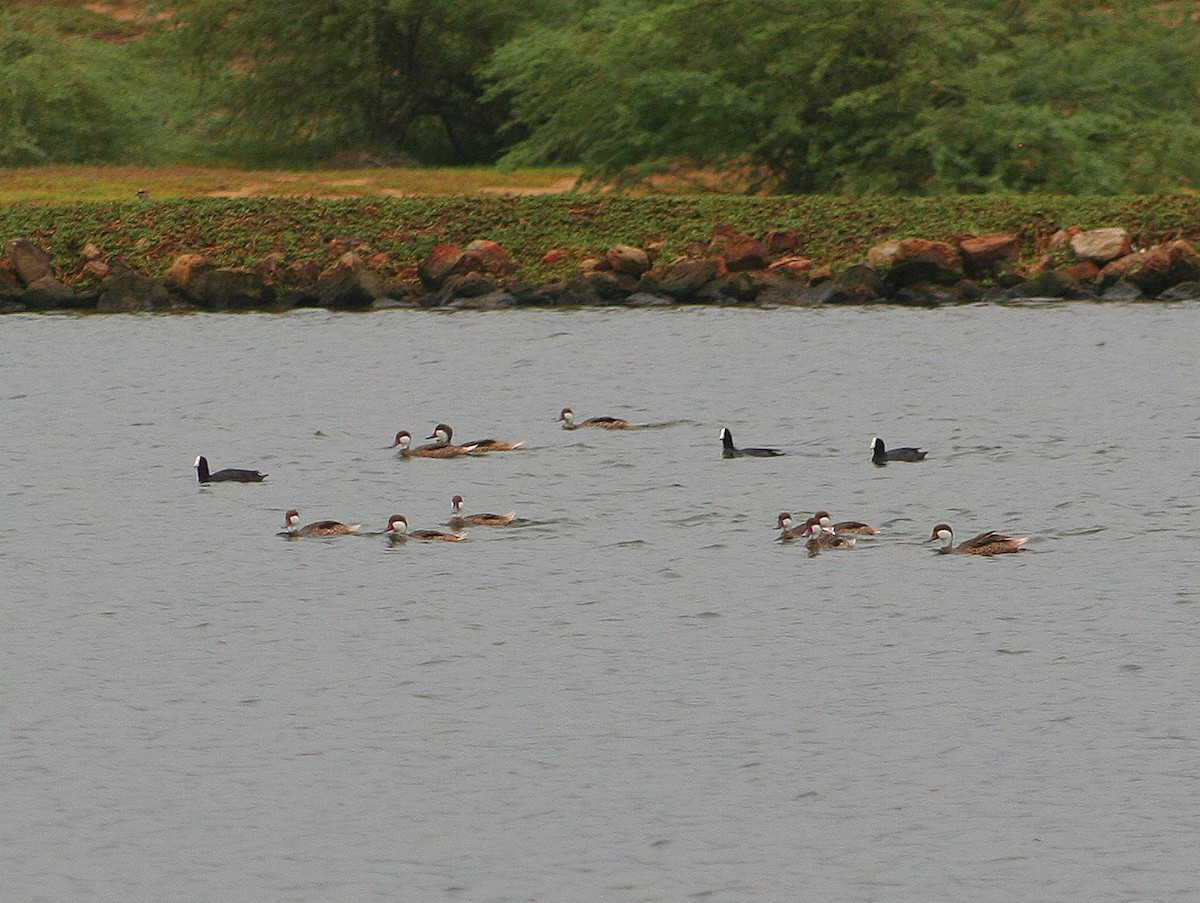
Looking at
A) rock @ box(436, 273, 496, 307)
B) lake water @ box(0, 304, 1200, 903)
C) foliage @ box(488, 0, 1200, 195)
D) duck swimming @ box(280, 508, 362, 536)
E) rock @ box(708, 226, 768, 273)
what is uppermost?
foliage @ box(488, 0, 1200, 195)

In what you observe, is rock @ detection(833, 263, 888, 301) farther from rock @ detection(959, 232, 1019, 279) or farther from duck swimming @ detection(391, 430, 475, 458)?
duck swimming @ detection(391, 430, 475, 458)

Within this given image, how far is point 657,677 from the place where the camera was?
1531 centimetres

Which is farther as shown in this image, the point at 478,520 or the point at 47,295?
the point at 47,295

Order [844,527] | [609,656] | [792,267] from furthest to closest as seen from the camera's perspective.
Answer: [792,267] → [844,527] → [609,656]

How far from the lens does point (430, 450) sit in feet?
85.2

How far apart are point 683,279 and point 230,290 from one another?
30.3 ft

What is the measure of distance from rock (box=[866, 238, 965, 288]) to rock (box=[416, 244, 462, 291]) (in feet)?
28.7

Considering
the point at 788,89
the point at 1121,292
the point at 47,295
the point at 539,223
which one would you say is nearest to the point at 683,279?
the point at 539,223

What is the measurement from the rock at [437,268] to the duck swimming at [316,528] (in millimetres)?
23224

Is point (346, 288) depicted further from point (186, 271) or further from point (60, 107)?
point (60, 107)

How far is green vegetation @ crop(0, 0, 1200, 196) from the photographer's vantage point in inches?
1964

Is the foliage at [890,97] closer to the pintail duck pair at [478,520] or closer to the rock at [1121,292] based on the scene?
the rock at [1121,292]

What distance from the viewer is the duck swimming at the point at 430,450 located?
25891 millimetres

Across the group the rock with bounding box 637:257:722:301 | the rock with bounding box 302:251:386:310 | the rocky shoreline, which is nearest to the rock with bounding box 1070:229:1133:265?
the rocky shoreline
